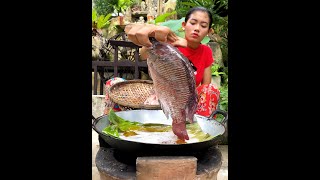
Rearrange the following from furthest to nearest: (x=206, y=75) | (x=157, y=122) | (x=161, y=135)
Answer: (x=206, y=75), (x=157, y=122), (x=161, y=135)

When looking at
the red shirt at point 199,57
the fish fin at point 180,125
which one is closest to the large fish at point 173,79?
the fish fin at point 180,125

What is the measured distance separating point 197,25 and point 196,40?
212mm

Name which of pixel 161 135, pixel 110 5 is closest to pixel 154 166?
pixel 161 135

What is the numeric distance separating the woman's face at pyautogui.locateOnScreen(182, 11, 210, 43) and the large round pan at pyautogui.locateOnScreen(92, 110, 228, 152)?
0.75 metres

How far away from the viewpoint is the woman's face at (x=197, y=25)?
2650 mm

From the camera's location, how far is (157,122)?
2426 millimetres

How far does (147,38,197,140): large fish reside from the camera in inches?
69.5

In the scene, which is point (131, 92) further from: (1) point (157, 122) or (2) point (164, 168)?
(2) point (164, 168)

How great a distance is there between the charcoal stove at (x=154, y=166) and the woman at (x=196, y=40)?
64 centimetres

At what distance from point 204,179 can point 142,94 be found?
1.58m

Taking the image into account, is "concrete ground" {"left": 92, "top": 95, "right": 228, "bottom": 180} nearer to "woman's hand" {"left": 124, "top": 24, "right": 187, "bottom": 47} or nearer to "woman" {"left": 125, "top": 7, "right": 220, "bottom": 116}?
"woman" {"left": 125, "top": 7, "right": 220, "bottom": 116}

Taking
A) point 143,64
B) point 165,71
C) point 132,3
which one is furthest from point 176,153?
point 132,3

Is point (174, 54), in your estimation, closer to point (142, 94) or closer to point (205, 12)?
point (205, 12)

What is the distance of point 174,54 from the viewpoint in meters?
1.77
